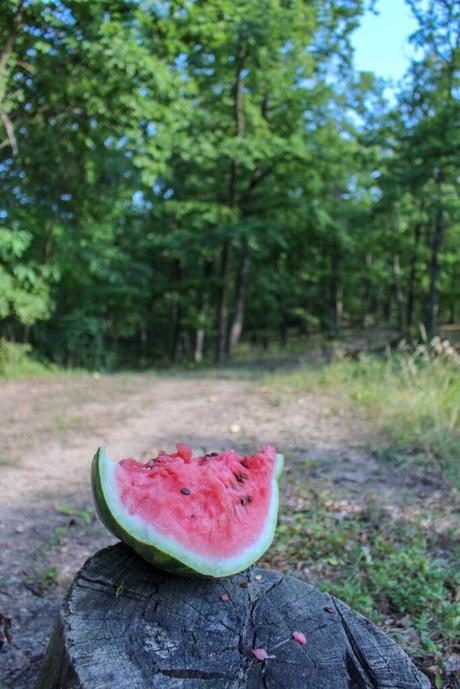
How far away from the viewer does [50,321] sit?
13.9 meters

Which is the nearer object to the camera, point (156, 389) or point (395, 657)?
point (395, 657)

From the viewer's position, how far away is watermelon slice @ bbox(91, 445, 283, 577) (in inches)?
66.8

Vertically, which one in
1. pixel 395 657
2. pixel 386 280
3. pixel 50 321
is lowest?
pixel 395 657

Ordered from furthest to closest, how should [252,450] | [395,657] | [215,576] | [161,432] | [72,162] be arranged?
[72,162] → [161,432] → [252,450] → [215,576] → [395,657]

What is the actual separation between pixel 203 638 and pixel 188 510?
45 centimetres

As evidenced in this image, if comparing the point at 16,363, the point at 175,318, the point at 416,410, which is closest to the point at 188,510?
the point at 416,410

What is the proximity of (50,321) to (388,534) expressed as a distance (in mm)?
12368

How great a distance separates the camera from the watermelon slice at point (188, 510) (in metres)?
1.70

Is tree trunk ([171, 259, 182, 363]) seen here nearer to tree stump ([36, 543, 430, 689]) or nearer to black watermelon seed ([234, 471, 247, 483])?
black watermelon seed ([234, 471, 247, 483])

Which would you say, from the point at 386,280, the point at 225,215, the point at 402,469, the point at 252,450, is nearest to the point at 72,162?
the point at 225,215

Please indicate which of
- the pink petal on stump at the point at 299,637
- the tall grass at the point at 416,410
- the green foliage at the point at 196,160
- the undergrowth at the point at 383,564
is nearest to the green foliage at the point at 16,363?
the green foliage at the point at 196,160

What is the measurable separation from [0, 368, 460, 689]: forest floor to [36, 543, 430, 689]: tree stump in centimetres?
72

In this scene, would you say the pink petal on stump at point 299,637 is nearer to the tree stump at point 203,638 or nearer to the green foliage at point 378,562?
the tree stump at point 203,638

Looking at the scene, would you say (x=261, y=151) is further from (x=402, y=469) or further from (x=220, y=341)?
(x=402, y=469)
